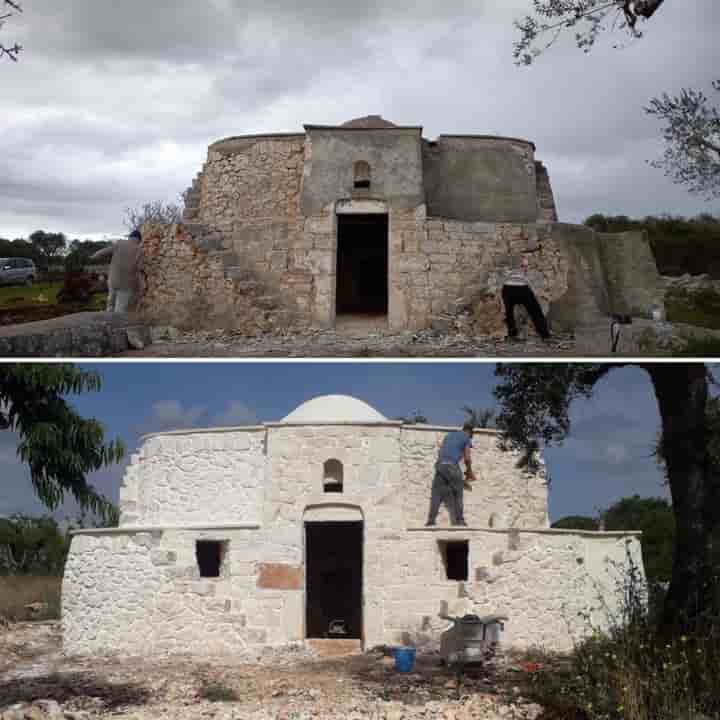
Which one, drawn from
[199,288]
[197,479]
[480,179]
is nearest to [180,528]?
[197,479]

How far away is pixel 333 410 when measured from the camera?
1634cm

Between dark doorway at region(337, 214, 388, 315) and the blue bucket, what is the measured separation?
9608 mm

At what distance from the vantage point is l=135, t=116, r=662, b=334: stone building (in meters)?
16.4

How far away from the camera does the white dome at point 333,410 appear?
16.1 metres

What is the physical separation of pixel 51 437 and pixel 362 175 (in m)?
7.25

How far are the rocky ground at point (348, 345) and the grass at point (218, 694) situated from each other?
4874mm

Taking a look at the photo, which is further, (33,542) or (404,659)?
(33,542)

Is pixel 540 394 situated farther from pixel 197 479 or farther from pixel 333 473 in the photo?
pixel 197 479

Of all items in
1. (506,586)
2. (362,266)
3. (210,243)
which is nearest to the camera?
(506,586)

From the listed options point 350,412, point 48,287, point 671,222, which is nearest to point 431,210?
point 350,412

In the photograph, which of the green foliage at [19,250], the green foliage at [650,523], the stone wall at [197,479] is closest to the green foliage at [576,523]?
the green foliage at [650,523]

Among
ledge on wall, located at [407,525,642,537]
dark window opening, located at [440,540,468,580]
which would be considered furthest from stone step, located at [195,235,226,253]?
dark window opening, located at [440,540,468,580]

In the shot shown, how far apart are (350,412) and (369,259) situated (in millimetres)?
7673

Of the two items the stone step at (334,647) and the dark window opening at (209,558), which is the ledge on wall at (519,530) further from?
the dark window opening at (209,558)
